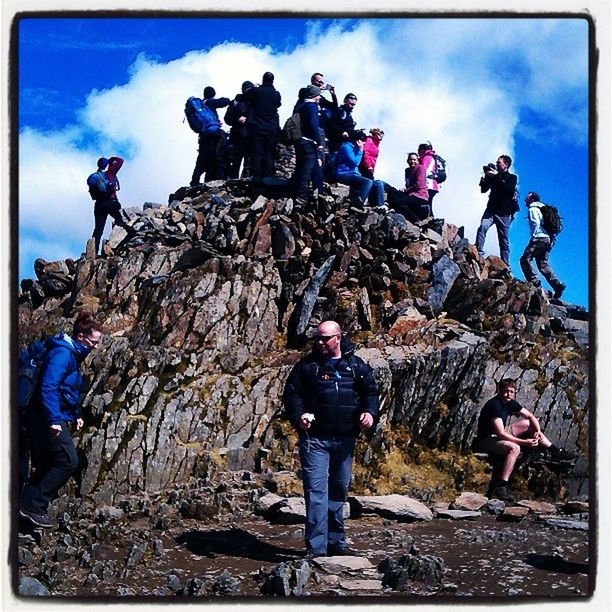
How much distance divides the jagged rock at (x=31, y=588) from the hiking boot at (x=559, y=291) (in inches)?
322

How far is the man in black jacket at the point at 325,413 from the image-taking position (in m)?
10.5

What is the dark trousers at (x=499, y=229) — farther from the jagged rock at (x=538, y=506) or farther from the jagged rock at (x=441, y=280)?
the jagged rock at (x=538, y=506)

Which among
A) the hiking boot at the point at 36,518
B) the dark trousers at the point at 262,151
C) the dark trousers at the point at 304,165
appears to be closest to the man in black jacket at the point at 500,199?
the dark trousers at the point at 304,165

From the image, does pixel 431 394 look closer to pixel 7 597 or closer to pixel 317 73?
pixel 317 73

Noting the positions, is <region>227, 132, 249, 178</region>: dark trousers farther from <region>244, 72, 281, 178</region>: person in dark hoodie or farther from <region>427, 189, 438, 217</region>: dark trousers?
<region>427, 189, 438, 217</region>: dark trousers

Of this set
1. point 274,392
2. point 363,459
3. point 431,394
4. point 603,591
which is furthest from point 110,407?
point 603,591

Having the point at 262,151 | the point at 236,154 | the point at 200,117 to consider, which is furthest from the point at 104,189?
the point at 236,154

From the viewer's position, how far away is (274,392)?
1279 cm

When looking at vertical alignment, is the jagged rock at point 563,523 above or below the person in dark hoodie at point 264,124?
below

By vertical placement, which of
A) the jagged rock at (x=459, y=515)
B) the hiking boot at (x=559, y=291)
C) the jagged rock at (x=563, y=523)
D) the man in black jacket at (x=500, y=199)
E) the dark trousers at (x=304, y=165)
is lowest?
the jagged rock at (x=563, y=523)

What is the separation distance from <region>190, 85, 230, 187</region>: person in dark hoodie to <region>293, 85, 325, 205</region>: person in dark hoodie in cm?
124

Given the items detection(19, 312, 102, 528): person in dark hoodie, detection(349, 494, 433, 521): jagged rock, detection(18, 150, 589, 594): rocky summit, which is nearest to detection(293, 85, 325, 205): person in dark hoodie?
detection(18, 150, 589, 594): rocky summit

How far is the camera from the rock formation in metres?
12.3

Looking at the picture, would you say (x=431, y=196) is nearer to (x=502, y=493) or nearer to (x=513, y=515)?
(x=502, y=493)
